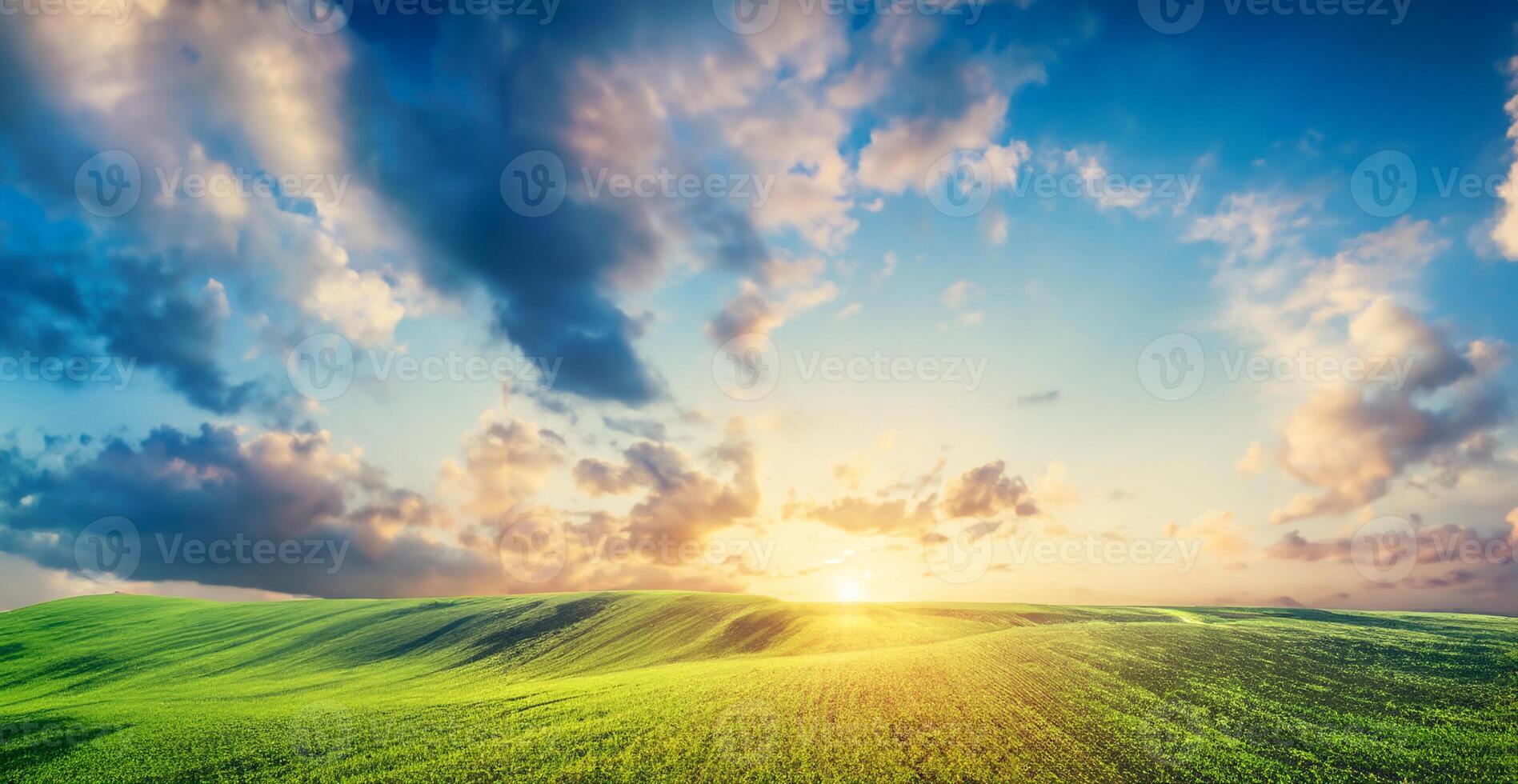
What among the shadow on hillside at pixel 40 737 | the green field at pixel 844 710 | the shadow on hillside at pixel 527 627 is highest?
the green field at pixel 844 710

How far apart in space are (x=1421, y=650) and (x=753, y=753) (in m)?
51.1

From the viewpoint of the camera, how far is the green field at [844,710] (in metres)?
26.9

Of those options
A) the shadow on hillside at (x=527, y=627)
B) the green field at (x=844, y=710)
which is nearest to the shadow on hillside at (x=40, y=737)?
Answer: the green field at (x=844, y=710)

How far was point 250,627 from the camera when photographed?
324ft

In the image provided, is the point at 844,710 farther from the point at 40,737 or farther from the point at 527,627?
the point at 527,627

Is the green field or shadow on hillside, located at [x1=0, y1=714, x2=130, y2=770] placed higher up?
the green field

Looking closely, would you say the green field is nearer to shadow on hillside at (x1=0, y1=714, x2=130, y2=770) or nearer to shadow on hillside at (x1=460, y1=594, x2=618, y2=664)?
shadow on hillside at (x1=0, y1=714, x2=130, y2=770)

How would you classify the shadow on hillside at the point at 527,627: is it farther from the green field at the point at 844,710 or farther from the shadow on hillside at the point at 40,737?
the shadow on hillside at the point at 40,737

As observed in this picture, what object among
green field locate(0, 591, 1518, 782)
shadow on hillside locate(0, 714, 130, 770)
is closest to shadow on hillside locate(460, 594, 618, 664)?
green field locate(0, 591, 1518, 782)

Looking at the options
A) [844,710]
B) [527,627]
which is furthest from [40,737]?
[844,710]

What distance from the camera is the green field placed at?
88.4ft

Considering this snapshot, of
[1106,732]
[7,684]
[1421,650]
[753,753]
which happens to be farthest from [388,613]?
[1421,650]

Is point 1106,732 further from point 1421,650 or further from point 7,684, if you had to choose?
point 7,684

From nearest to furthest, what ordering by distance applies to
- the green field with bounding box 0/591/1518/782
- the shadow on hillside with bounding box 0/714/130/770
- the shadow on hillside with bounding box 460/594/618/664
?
the green field with bounding box 0/591/1518/782 → the shadow on hillside with bounding box 0/714/130/770 → the shadow on hillside with bounding box 460/594/618/664
